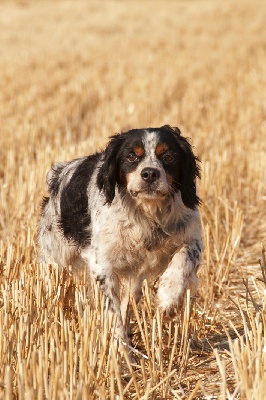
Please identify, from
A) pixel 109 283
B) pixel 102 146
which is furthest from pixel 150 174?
pixel 102 146

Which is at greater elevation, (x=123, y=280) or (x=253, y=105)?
(x=253, y=105)

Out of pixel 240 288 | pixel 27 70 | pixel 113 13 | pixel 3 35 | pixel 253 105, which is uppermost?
pixel 113 13

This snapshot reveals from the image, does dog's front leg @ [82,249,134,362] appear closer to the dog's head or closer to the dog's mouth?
the dog's head

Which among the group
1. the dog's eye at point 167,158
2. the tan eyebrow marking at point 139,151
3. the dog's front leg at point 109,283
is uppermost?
the tan eyebrow marking at point 139,151

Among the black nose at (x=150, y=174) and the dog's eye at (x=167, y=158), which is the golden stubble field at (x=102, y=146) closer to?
the black nose at (x=150, y=174)

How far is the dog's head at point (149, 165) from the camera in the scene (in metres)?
3.46

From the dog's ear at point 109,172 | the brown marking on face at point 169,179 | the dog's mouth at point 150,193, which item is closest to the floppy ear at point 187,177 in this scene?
the brown marking on face at point 169,179

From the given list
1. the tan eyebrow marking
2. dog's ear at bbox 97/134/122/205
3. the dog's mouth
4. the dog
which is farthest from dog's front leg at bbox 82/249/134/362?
the tan eyebrow marking

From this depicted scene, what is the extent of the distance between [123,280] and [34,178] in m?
2.25

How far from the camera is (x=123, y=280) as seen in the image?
12.8 ft

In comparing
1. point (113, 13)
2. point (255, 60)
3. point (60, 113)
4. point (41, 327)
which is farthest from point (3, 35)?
point (41, 327)

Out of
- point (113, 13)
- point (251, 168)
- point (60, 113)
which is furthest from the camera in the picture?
point (113, 13)

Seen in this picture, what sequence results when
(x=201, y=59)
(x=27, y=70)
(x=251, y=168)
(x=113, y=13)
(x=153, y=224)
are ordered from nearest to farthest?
(x=153, y=224), (x=251, y=168), (x=27, y=70), (x=201, y=59), (x=113, y=13)

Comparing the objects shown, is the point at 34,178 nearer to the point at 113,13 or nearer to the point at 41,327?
the point at 41,327
